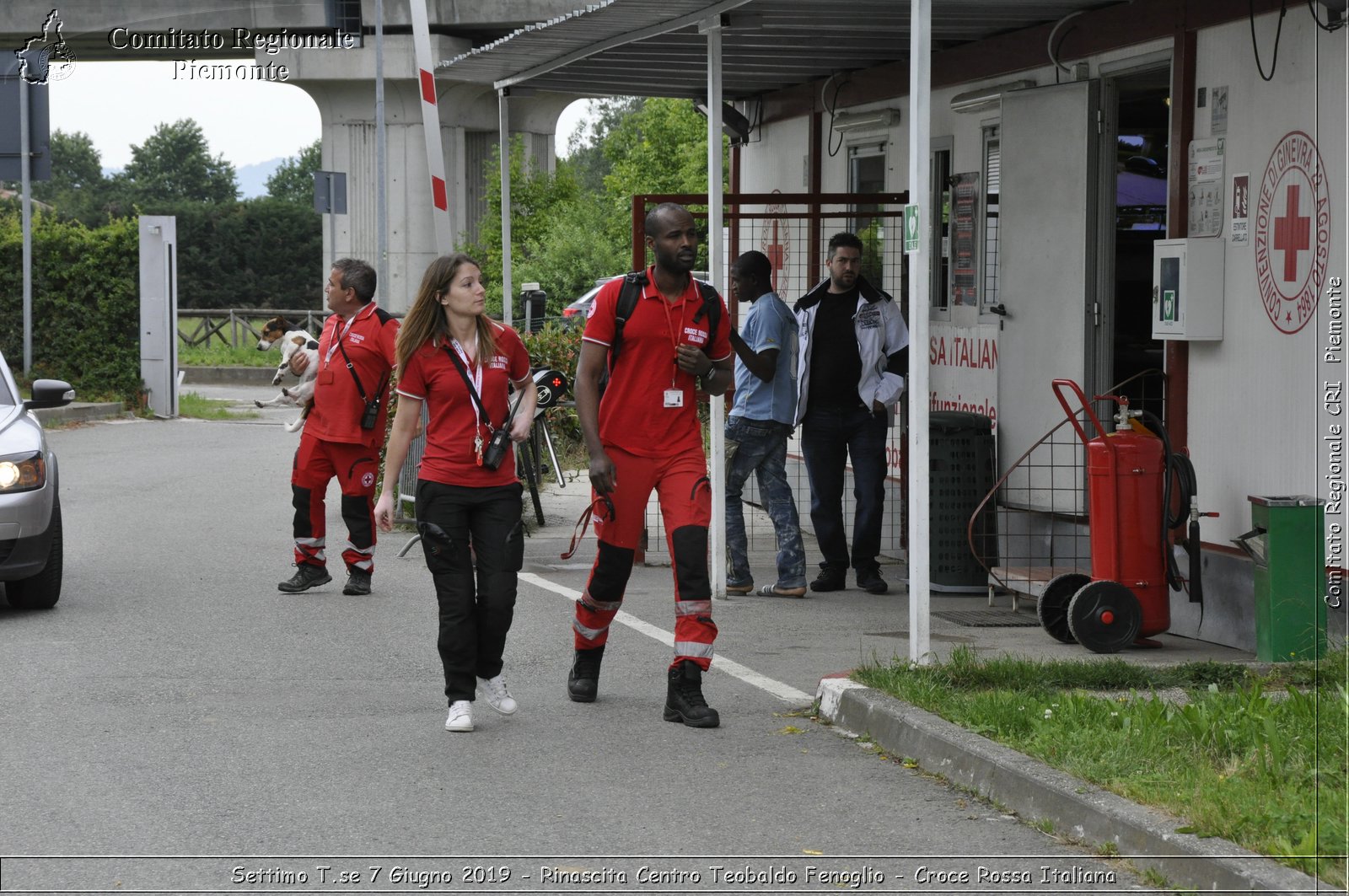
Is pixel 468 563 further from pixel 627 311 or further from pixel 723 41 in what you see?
pixel 723 41

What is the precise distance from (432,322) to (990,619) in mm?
4039

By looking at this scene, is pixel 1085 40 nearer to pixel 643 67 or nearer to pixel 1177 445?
pixel 1177 445

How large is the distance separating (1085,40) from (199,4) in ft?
74.0

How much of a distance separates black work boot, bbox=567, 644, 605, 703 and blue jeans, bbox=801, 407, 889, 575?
356 cm

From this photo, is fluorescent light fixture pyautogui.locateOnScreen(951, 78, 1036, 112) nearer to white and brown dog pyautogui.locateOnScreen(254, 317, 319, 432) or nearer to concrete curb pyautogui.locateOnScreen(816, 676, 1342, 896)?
white and brown dog pyautogui.locateOnScreen(254, 317, 319, 432)

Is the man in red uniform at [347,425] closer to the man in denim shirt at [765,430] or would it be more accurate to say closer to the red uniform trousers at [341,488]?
the red uniform trousers at [341,488]

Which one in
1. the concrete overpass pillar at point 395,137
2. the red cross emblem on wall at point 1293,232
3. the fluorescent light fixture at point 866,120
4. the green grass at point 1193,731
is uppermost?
the concrete overpass pillar at point 395,137

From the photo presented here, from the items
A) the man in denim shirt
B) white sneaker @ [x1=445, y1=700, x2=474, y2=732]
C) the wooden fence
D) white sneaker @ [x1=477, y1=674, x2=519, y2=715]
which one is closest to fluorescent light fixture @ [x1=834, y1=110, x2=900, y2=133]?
the man in denim shirt

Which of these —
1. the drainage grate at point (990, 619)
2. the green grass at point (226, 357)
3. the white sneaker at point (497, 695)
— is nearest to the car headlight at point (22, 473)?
the white sneaker at point (497, 695)

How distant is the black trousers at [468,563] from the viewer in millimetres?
6918

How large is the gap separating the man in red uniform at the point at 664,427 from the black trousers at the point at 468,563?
41cm

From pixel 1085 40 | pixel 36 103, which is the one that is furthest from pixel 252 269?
pixel 1085 40

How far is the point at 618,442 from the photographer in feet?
23.2

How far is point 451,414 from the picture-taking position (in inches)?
274
